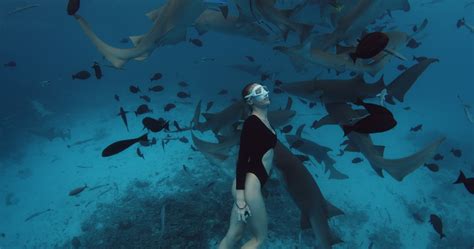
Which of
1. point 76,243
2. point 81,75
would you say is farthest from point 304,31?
point 76,243

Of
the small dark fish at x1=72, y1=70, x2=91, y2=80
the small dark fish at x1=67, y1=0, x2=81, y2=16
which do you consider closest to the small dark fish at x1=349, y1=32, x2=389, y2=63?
the small dark fish at x1=67, y1=0, x2=81, y2=16

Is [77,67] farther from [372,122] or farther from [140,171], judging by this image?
[372,122]

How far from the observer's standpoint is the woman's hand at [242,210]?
409cm

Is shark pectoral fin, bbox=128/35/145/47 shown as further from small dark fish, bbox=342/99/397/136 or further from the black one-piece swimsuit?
small dark fish, bbox=342/99/397/136

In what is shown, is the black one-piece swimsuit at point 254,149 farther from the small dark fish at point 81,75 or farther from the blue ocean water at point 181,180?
the small dark fish at point 81,75

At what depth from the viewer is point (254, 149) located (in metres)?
4.20

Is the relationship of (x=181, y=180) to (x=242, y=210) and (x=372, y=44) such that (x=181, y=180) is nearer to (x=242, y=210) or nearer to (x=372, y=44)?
(x=242, y=210)

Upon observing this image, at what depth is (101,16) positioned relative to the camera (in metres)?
67.1

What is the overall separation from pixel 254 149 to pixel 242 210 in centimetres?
81

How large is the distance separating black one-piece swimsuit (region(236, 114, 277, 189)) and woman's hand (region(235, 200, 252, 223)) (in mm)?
207

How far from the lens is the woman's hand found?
13.4ft

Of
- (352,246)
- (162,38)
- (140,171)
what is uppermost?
(162,38)

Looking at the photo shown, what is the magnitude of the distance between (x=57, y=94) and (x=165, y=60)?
786 inches

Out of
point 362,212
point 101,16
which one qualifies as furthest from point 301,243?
point 101,16
